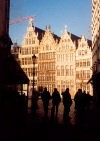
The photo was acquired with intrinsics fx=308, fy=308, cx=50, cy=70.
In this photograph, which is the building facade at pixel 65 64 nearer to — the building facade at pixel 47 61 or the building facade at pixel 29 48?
the building facade at pixel 47 61

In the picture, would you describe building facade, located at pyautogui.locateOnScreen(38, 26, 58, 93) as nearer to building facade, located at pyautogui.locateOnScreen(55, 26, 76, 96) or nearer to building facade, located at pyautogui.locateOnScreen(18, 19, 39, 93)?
building facade, located at pyautogui.locateOnScreen(55, 26, 76, 96)

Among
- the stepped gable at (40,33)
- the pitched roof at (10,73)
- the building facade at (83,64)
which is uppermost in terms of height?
the stepped gable at (40,33)

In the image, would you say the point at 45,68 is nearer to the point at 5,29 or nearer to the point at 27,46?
the point at 27,46

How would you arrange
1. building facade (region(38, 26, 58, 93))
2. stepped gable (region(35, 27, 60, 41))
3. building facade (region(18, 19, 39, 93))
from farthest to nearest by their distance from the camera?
stepped gable (region(35, 27, 60, 41)) < building facade (region(18, 19, 39, 93)) < building facade (region(38, 26, 58, 93))

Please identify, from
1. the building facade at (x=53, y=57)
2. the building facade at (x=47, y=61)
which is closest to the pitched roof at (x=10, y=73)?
the building facade at (x=53, y=57)

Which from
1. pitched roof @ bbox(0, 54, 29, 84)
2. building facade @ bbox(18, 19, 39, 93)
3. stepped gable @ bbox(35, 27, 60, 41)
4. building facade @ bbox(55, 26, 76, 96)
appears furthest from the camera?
stepped gable @ bbox(35, 27, 60, 41)

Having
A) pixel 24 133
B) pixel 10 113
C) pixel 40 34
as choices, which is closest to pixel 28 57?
pixel 40 34

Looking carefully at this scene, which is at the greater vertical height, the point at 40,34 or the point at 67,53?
the point at 40,34

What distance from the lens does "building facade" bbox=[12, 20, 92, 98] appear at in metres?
57.5

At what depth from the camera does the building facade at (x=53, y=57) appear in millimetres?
57469

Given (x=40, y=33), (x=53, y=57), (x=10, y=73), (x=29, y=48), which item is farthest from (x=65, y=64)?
(x=10, y=73)

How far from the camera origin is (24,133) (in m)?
10.9

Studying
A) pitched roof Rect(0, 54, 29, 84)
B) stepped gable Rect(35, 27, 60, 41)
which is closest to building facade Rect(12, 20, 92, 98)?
stepped gable Rect(35, 27, 60, 41)

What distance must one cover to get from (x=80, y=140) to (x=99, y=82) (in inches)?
851
